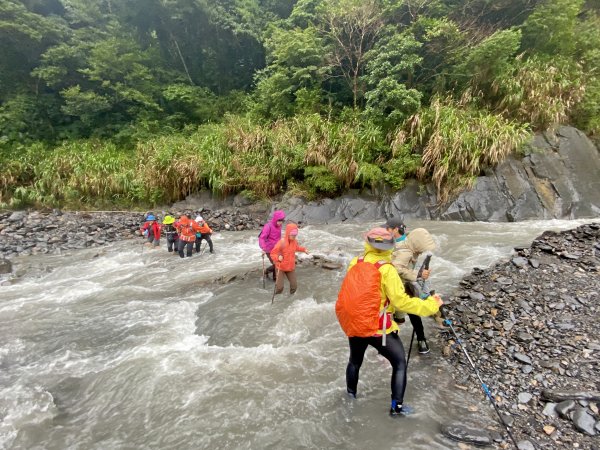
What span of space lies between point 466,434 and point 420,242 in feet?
6.66

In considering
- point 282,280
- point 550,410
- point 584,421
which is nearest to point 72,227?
point 282,280

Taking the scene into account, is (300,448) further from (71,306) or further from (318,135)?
(318,135)

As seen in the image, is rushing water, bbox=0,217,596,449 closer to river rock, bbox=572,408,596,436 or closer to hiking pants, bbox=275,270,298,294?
hiking pants, bbox=275,270,298,294

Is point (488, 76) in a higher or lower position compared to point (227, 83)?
lower

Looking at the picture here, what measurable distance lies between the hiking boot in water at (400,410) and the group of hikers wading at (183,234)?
7.61m

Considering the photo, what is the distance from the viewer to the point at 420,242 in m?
4.18

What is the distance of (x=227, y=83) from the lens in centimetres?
2419

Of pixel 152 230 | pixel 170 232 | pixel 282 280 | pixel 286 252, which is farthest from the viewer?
pixel 152 230

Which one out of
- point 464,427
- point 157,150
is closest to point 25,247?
point 157,150

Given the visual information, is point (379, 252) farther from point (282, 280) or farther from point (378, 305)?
point (282, 280)

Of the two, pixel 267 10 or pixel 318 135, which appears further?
pixel 267 10

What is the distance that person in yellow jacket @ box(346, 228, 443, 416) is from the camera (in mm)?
3266

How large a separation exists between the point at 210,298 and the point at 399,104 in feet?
33.9

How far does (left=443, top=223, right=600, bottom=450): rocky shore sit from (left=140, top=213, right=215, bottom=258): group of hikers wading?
22.9 ft
